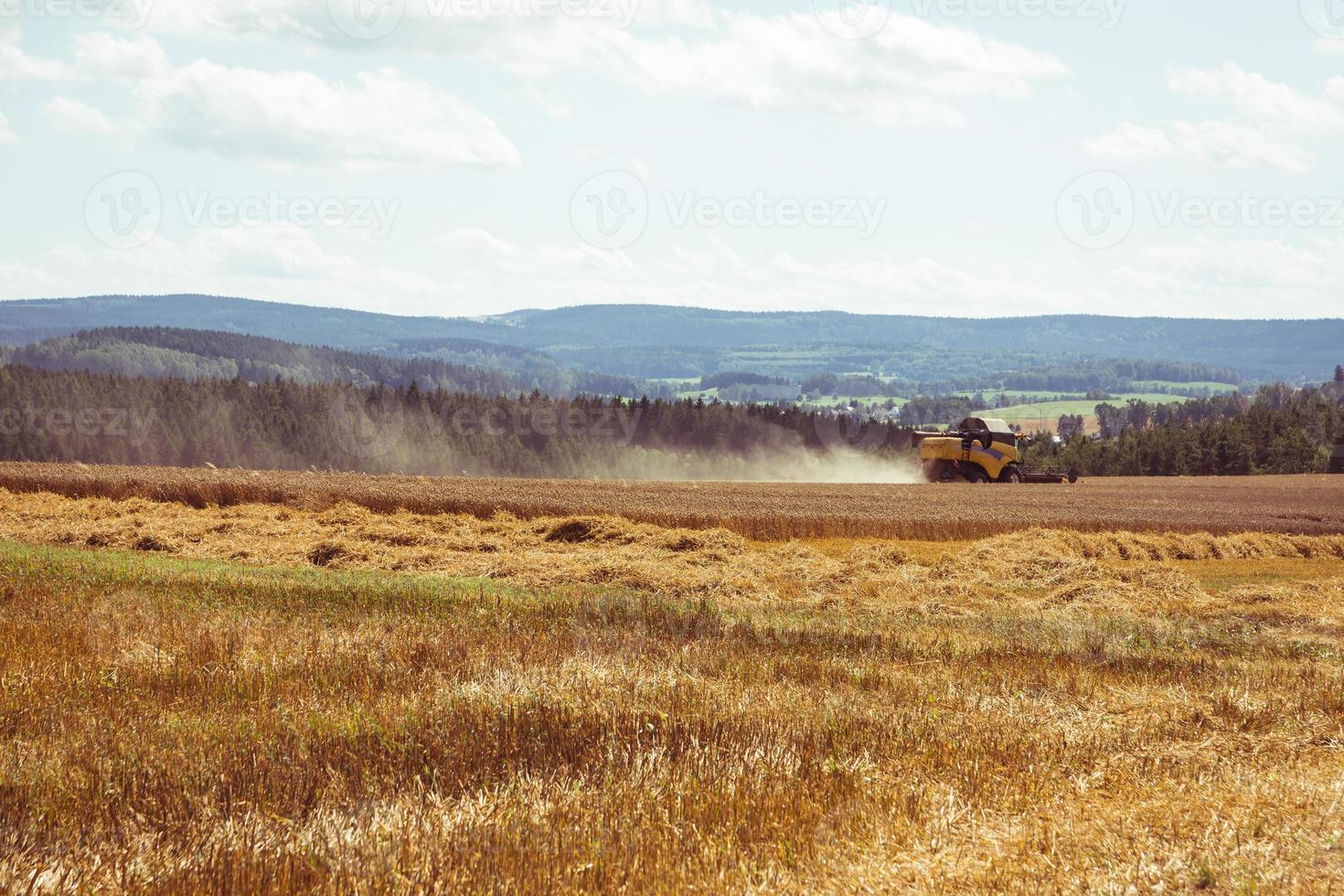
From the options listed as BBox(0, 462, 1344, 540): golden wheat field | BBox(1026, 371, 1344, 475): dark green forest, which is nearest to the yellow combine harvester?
BBox(0, 462, 1344, 540): golden wheat field

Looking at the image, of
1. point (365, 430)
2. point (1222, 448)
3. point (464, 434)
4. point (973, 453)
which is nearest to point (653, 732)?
point (973, 453)

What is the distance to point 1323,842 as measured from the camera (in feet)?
26.2

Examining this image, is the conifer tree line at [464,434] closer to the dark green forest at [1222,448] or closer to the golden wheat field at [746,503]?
the dark green forest at [1222,448]

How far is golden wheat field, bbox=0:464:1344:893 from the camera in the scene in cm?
729

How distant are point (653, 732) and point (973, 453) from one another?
51.6 m

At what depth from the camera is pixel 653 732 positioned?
10.3 meters

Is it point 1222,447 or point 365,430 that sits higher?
point 1222,447

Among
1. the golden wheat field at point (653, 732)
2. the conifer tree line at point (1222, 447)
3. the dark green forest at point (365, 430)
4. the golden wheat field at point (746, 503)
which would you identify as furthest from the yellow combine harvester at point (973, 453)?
the conifer tree line at point (1222, 447)

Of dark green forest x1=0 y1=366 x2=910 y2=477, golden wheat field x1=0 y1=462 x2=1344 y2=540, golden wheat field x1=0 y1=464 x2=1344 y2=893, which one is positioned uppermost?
golden wheat field x1=0 y1=464 x2=1344 y2=893

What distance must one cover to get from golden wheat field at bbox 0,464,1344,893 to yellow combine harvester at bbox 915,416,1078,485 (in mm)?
34221

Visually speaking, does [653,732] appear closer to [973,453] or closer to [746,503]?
[746,503]

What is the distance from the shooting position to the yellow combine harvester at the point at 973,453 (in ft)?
194

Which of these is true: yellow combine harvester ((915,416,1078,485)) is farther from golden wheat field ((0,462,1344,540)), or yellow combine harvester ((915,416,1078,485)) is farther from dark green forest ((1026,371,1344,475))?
dark green forest ((1026,371,1344,475))

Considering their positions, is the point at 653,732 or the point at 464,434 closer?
the point at 653,732
